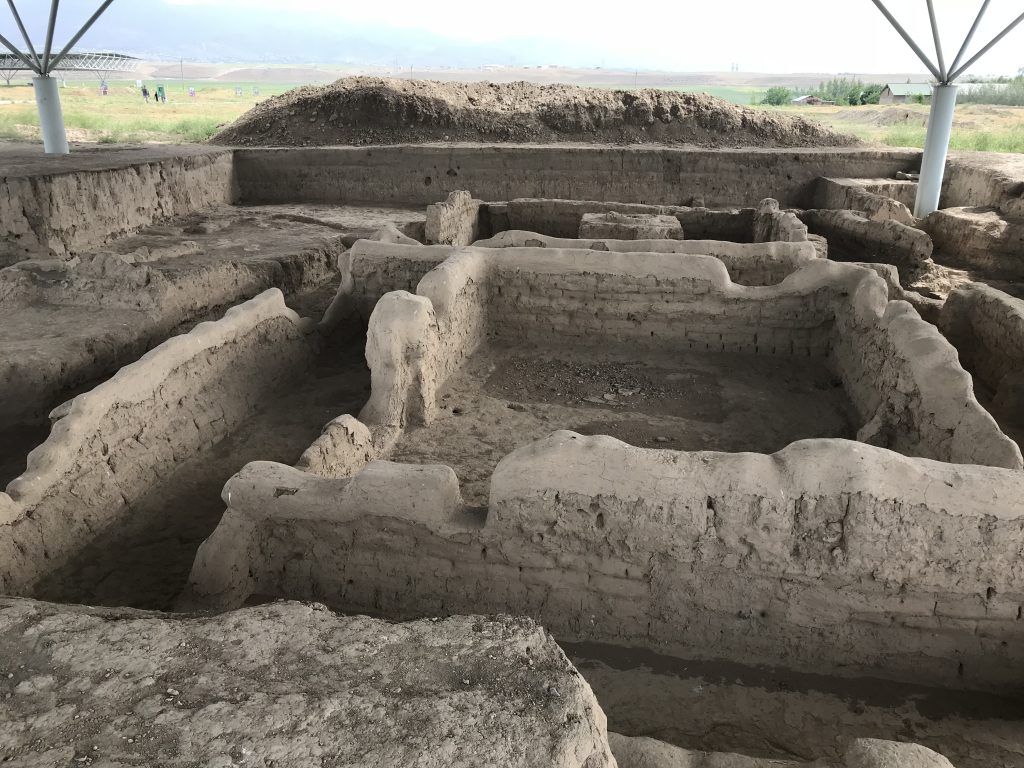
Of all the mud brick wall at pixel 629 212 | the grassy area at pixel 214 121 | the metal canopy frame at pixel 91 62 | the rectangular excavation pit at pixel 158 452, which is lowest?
the rectangular excavation pit at pixel 158 452

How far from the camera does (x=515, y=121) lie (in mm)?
18172

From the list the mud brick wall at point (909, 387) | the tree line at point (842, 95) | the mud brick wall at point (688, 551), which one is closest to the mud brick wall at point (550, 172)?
the mud brick wall at point (909, 387)

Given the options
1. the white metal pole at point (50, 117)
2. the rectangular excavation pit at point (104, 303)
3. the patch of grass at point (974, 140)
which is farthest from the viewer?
the patch of grass at point (974, 140)

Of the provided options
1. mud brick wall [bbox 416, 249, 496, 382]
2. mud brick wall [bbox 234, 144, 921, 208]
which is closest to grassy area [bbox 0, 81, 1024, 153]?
mud brick wall [bbox 234, 144, 921, 208]

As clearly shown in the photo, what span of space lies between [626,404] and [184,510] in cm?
329

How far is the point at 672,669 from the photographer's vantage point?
3.57m

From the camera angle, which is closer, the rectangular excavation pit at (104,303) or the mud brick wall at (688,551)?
the mud brick wall at (688,551)

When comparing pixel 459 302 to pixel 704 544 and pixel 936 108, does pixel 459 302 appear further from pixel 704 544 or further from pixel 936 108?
pixel 936 108

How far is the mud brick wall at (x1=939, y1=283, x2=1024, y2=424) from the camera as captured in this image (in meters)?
6.30

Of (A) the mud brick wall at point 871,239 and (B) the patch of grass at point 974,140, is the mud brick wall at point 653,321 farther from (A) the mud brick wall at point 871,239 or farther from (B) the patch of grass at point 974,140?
(B) the patch of grass at point 974,140

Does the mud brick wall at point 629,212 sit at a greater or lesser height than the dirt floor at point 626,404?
greater

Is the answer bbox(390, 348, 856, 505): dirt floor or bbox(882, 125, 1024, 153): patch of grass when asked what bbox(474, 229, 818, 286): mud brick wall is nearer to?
bbox(390, 348, 856, 505): dirt floor

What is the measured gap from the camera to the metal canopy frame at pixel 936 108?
12602 millimetres

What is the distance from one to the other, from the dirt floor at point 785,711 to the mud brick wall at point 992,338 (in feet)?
12.4
